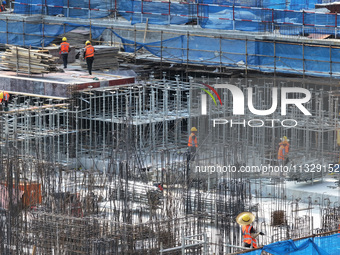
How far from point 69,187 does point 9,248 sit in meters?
4.73

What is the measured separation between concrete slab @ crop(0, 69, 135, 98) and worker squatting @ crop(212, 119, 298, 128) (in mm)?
4307

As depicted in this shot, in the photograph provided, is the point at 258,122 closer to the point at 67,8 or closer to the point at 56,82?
the point at 56,82

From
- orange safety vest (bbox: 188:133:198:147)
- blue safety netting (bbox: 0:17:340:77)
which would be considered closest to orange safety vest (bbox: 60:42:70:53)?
blue safety netting (bbox: 0:17:340:77)

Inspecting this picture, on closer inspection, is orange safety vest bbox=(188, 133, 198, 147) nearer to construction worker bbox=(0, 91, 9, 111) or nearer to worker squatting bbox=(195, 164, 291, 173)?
worker squatting bbox=(195, 164, 291, 173)

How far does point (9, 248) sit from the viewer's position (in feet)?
75.4

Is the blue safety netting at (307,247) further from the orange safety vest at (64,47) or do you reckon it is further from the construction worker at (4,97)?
the orange safety vest at (64,47)

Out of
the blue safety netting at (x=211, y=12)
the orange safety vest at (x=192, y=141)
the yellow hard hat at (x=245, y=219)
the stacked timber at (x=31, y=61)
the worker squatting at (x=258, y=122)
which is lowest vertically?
the yellow hard hat at (x=245, y=219)

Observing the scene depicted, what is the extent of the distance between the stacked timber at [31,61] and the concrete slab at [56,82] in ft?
0.79

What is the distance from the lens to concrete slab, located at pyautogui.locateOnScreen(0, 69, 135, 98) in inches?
1328

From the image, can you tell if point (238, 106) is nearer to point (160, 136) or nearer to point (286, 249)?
point (160, 136)

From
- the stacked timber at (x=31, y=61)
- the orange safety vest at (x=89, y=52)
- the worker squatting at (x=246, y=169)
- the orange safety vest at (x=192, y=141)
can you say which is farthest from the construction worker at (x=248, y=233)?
the orange safety vest at (x=89, y=52)

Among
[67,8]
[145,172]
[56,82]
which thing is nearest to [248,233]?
[145,172]

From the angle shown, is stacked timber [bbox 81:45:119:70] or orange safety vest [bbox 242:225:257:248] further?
stacked timber [bbox 81:45:119:70]

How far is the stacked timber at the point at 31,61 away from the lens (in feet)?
116
